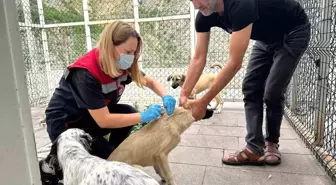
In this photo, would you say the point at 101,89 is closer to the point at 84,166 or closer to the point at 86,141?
the point at 86,141

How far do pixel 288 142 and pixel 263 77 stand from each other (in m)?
0.92

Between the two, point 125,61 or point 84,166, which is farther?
point 125,61

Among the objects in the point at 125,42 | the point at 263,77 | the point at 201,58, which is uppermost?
the point at 125,42

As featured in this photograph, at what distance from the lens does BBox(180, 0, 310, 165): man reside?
1.94 m

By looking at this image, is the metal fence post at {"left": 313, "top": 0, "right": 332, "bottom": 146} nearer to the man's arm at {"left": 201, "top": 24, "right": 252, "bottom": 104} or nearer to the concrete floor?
the concrete floor

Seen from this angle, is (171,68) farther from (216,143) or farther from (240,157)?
(240,157)

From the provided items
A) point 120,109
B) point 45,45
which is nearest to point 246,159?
point 120,109

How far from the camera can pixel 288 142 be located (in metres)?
2.96

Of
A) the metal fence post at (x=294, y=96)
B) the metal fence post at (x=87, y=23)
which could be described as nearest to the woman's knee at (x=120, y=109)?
the metal fence post at (x=294, y=96)

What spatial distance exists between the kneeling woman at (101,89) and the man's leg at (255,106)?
85 centimetres

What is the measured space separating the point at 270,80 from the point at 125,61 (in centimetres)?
125

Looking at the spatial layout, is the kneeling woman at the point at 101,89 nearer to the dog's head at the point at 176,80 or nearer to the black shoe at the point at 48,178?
the black shoe at the point at 48,178

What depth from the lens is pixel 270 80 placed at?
233 centimetres

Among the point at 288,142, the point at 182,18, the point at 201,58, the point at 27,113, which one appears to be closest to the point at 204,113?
the point at 201,58
